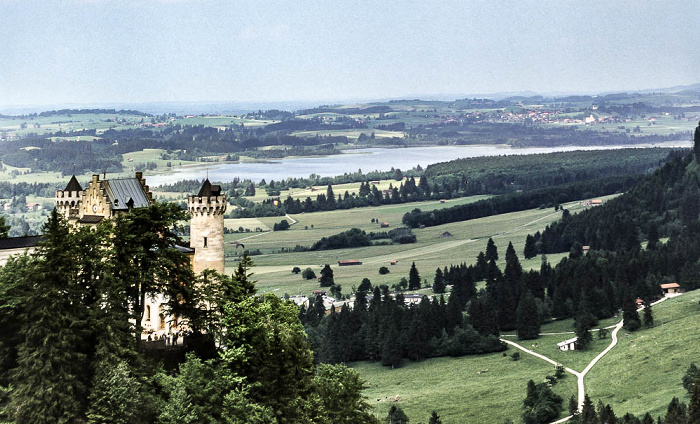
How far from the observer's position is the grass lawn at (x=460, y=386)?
11306 centimetres

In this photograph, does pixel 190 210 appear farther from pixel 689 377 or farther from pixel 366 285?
pixel 366 285

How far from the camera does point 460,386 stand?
124750mm

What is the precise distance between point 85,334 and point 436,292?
128 meters

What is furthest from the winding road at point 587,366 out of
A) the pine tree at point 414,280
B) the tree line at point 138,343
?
the tree line at point 138,343

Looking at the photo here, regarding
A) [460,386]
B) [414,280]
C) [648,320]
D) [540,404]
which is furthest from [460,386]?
[414,280]

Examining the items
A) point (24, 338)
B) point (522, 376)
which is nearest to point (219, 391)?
point (24, 338)

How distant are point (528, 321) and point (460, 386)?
84.6 ft

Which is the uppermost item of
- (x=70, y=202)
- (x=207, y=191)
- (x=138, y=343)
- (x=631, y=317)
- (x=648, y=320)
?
(x=207, y=191)

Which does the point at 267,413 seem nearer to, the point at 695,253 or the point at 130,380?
the point at 130,380

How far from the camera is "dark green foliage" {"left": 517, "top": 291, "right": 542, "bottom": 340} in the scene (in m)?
147

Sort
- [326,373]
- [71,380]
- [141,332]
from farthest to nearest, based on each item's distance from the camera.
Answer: [326,373] → [141,332] → [71,380]

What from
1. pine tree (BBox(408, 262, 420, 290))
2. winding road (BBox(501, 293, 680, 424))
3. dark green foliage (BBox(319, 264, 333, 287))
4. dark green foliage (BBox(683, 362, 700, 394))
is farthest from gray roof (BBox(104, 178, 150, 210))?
dark green foliage (BBox(319, 264, 333, 287))

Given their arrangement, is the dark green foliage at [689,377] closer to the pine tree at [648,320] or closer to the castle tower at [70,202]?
the pine tree at [648,320]

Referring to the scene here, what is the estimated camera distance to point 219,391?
195 feet
